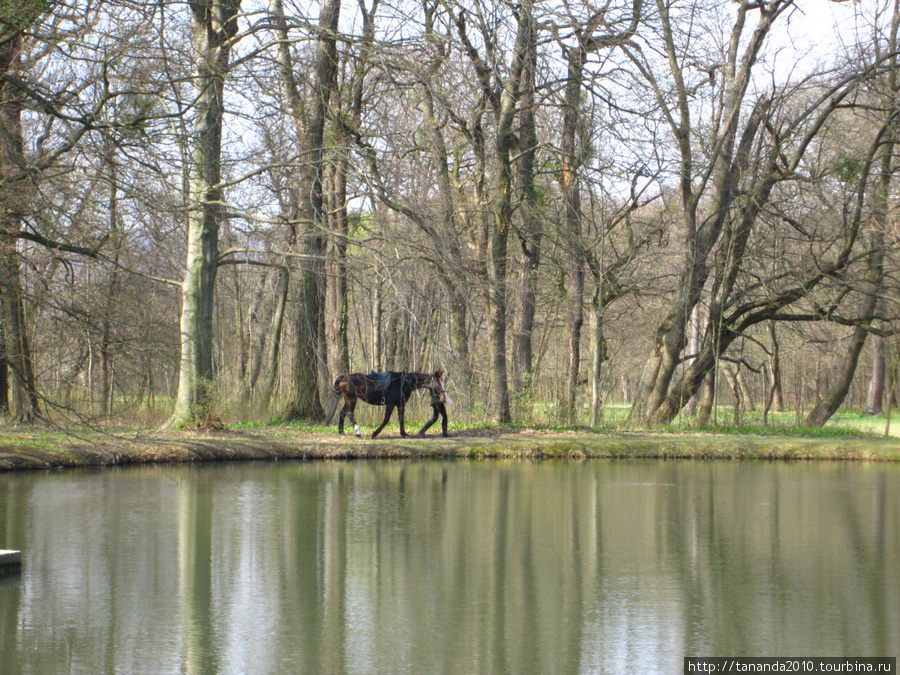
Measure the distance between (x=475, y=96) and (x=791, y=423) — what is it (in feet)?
42.3

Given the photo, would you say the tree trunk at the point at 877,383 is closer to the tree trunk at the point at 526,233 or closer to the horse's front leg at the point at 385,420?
the tree trunk at the point at 526,233

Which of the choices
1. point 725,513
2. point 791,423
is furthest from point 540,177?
point 725,513

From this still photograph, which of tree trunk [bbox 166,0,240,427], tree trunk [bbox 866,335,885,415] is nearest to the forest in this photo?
tree trunk [bbox 166,0,240,427]

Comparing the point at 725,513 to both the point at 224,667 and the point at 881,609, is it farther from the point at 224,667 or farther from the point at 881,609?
the point at 224,667

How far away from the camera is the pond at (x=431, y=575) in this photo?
5859 mm

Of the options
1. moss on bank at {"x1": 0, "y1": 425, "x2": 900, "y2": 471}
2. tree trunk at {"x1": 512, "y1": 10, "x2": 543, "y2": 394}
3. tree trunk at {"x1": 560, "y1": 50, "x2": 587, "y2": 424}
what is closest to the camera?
moss on bank at {"x1": 0, "y1": 425, "x2": 900, "y2": 471}

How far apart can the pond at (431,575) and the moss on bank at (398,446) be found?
1.29 m

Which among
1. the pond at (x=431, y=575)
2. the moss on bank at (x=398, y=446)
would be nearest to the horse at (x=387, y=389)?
the moss on bank at (x=398, y=446)

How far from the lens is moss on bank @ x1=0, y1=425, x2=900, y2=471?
48.6 feet

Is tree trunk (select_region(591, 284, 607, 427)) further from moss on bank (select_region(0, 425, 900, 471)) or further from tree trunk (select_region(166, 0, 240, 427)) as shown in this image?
tree trunk (select_region(166, 0, 240, 427))

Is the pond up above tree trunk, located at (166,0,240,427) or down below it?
below

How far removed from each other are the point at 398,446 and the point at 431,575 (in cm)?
923

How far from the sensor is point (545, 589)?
7379 mm

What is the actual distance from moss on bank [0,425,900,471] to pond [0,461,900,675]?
129 centimetres
